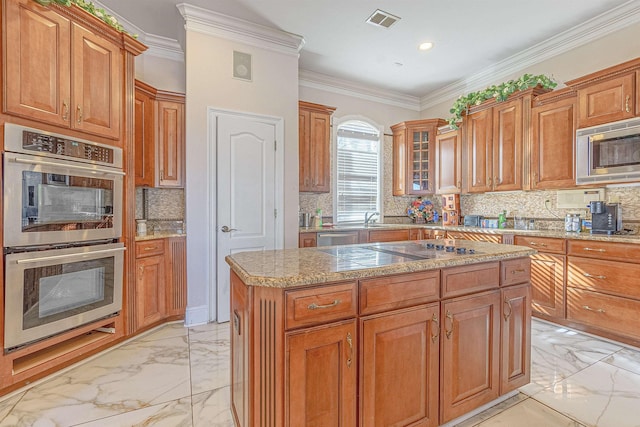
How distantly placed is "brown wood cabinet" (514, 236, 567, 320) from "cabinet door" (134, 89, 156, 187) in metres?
4.17

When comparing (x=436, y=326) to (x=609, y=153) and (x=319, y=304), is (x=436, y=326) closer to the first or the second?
(x=319, y=304)

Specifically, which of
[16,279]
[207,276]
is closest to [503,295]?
[207,276]

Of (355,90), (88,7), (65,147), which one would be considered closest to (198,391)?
(65,147)

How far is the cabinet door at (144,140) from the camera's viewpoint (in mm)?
3242

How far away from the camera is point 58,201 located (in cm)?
221

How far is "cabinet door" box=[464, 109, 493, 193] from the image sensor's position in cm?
414

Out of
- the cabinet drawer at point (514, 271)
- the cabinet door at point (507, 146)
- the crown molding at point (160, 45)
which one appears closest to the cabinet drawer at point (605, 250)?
the cabinet door at point (507, 146)

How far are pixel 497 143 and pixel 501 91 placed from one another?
0.63 m

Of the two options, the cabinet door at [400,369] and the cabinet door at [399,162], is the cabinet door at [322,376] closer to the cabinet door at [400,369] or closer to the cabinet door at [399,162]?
the cabinet door at [400,369]

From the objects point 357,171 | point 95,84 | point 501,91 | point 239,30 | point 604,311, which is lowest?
point 604,311

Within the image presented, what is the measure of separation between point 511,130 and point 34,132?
462 centimetres

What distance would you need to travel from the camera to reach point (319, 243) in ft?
13.3

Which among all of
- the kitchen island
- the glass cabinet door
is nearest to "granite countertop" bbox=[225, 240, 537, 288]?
the kitchen island

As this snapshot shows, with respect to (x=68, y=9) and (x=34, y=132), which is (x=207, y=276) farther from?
(x=68, y=9)
